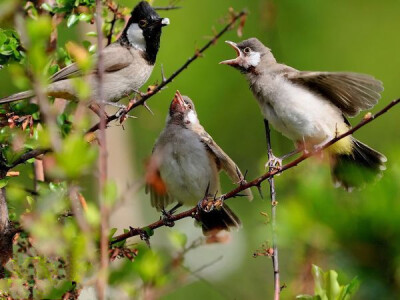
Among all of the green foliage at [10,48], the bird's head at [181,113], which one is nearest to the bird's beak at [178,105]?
Result: the bird's head at [181,113]

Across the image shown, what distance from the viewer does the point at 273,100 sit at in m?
3.53

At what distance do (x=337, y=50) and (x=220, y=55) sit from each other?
1146 millimetres

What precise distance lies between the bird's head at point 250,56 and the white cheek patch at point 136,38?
0.95 metres

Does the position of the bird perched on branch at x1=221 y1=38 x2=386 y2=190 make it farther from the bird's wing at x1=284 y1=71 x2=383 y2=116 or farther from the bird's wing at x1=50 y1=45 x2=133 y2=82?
the bird's wing at x1=50 y1=45 x2=133 y2=82

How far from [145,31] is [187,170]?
3.43 feet

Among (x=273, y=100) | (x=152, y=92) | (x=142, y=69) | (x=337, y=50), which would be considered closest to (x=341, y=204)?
(x=152, y=92)

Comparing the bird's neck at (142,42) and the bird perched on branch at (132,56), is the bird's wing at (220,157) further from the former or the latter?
the bird's neck at (142,42)

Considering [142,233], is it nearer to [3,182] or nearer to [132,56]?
[3,182]

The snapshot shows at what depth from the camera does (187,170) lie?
4031 mm

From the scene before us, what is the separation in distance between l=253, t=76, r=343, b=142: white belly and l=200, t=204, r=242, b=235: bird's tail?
0.47 m

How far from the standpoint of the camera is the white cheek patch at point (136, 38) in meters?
4.67

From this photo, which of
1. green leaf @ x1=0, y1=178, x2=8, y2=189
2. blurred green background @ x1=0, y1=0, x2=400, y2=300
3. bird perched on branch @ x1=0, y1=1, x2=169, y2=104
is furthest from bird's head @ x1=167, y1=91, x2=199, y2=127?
green leaf @ x1=0, y1=178, x2=8, y2=189

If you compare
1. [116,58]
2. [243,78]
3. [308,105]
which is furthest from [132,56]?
[243,78]

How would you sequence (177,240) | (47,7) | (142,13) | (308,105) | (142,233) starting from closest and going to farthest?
(177,240) → (142,233) → (47,7) → (308,105) → (142,13)
